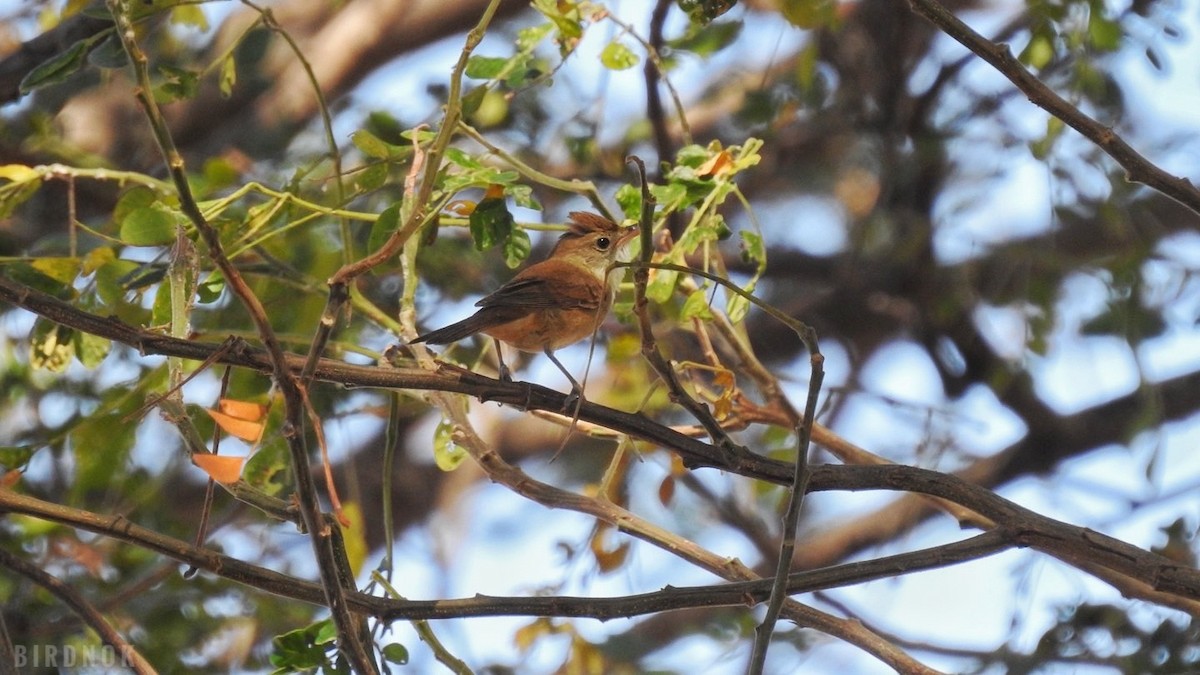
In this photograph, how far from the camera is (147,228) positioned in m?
2.81

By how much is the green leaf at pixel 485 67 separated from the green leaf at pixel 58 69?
0.86 metres

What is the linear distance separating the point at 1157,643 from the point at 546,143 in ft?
10.2

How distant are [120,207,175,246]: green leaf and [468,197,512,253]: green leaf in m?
0.73

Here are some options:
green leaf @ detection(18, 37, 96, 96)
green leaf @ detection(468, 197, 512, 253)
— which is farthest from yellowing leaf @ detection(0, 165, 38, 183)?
green leaf @ detection(468, 197, 512, 253)

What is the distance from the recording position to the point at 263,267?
3.23 m

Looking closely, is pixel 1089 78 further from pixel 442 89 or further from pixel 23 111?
pixel 23 111

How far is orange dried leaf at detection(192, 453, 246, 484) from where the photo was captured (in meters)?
1.95

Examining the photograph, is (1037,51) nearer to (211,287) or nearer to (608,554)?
(608,554)

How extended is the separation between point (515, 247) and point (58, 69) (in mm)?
1137

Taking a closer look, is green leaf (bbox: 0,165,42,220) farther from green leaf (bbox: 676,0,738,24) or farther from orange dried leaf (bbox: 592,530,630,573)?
orange dried leaf (bbox: 592,530,630,573)

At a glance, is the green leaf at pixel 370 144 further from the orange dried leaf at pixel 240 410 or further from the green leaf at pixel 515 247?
the orange dried leaf at pixel 240 410

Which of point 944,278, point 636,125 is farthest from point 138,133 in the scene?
point 944,278

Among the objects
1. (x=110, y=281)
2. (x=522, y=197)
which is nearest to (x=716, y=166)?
(x=522, y=197)

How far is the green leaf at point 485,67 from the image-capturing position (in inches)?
120
